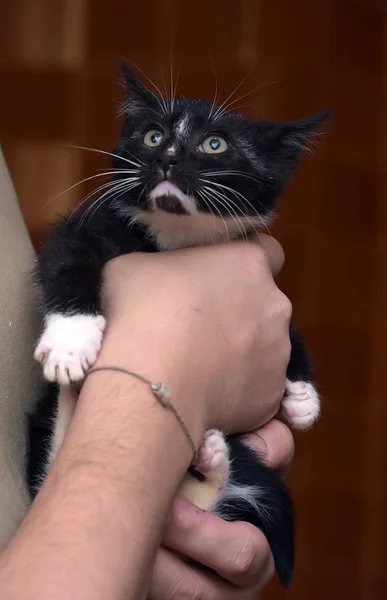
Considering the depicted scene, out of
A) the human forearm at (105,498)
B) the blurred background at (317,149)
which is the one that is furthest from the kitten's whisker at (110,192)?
the blurred background at (317,149)

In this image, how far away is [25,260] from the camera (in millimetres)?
1028

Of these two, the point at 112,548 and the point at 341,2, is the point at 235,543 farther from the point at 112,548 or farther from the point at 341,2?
the point at 341,2

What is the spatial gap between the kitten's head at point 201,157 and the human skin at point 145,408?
0.10m

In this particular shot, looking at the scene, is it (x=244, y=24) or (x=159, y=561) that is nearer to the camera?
(x=159, y=561)

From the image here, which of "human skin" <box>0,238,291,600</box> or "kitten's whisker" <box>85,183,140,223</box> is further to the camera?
"kitten's whisker" <box>85,183,140,223</box>

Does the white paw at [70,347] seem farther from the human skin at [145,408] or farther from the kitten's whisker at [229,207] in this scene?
the kitten's whisker at [229,207]

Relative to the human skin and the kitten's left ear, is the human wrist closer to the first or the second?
the human skin

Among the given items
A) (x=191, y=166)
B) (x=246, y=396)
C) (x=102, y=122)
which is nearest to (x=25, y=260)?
(x=191, y=166)

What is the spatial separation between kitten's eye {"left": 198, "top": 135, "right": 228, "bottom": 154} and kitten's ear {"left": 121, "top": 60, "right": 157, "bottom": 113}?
15 cm

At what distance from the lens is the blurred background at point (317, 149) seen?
205 cm

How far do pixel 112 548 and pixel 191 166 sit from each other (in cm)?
58

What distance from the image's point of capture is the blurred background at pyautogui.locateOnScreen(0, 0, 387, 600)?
2.05 metres

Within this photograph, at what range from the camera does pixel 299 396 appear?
46.3 inches

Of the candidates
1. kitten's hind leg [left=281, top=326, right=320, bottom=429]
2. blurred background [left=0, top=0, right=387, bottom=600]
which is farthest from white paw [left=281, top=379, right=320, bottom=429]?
blurred background [left=0, top=0, right=387, bottom=600]
